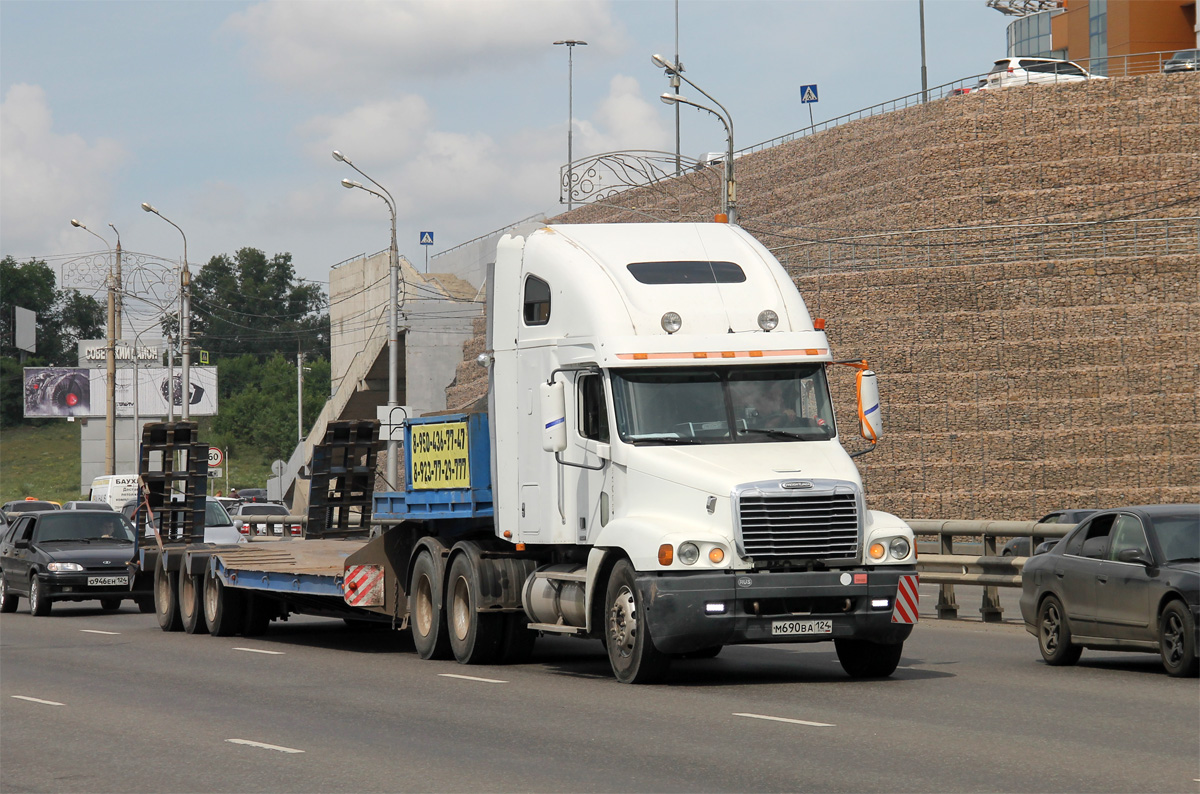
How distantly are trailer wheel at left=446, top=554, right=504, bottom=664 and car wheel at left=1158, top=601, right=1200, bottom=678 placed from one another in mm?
6177

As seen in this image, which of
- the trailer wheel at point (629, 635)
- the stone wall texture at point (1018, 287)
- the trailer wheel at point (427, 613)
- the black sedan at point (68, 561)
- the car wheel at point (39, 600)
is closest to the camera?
the trailer wheel at point (629, 635)

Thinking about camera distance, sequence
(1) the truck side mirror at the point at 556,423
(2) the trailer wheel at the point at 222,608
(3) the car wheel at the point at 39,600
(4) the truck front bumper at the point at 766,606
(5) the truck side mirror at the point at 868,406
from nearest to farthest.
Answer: (4) the truck front bumper at the point at 766,606 → (5) the truck side mirror at the point at 868,406 → (1) the truck side mirror at the point at 556,423 → (2) the trailer wheel at the point at 222,608 → (3) the car wheel at the point at 39,600

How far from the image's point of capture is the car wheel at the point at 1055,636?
606 inches

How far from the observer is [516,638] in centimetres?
1648

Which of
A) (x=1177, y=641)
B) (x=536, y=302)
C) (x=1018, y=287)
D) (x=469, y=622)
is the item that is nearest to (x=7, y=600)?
(x=469, y=622)

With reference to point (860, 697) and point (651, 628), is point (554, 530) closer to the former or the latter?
point (651, 628)

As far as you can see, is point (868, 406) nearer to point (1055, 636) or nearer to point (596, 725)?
point (1055, 636)

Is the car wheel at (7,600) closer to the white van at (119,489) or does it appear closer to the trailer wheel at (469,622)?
the trailer wheel at (469,622)

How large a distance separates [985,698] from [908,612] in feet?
4.08

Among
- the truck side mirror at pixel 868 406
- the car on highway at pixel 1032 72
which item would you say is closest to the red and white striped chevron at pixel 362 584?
the truck side mirror at pixel 868 406

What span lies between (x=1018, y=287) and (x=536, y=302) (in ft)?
128

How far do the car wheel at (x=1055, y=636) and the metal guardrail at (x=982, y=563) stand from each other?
14.1 feet

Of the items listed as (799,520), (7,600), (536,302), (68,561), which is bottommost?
(7,600)

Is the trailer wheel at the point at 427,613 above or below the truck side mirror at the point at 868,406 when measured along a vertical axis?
below
